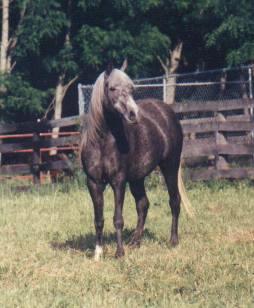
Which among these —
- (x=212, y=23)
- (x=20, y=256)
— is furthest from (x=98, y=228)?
(x=212, y=23)

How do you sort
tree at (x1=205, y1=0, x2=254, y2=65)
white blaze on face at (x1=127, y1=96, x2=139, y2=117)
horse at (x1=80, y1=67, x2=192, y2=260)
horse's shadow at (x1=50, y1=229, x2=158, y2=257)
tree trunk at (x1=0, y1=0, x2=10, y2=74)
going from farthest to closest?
tree trunk at (x1=0, y1=0, x2=10, y2=74) → tree at (x1=205, y1=0, x2=254, y2=65) → horse's shadow at (x1=50, y1=229, x2=158, y2=257) → horse at (x1=80, y1=67, x2=192, y2=260) → white blaze on face at (x1=127, y1=96, x2=139, y2=117)

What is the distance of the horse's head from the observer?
24.1 ft

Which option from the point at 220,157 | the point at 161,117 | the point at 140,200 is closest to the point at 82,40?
the point at 220,157

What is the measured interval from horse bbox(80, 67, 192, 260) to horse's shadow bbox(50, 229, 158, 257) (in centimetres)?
25

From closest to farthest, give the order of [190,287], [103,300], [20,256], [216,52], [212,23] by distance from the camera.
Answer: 1. [103,300]
2. [190,287]
3. [20,256]
4. [212,23]
5. [216,52]

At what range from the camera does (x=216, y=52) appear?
82.9 feet

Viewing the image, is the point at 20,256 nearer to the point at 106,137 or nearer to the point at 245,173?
the point at 106,137

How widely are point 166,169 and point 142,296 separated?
132 inches

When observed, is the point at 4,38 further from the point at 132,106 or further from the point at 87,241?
the point at 132,106

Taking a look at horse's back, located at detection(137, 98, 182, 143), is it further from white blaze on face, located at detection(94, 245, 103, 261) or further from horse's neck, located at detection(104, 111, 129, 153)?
white blaze on face, located at detection(94, 245, 103, 261)

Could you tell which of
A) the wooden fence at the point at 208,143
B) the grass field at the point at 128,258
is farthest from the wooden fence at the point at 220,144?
the grass field at the point at 128,258

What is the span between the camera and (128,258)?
7.37 m

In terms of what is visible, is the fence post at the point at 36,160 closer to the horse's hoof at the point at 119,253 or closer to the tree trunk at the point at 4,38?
the horse's hoof at the point at 119,253

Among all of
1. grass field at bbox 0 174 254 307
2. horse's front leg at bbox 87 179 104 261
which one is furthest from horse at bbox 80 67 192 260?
grass field at bbox 0 174 254 307
